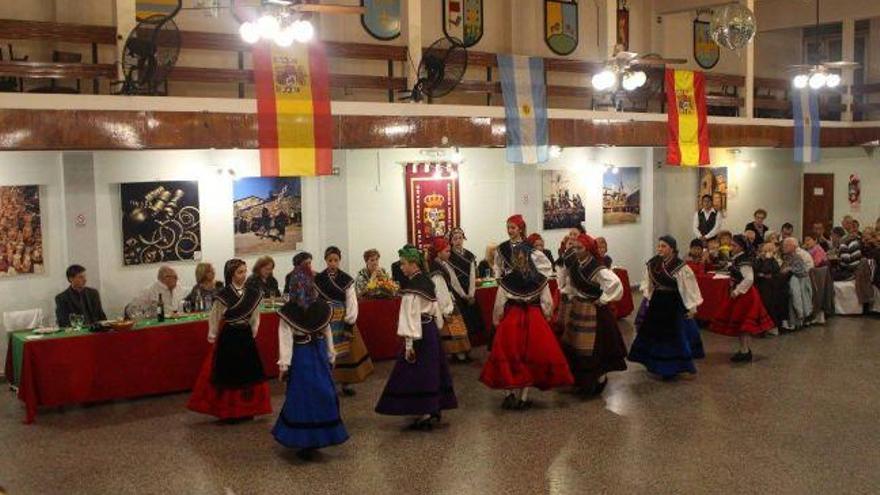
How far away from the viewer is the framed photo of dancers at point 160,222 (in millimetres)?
11625

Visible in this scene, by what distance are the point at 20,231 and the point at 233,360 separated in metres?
3.95

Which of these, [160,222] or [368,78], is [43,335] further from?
[368,78]

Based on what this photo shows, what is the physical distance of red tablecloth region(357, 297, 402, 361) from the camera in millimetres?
11109

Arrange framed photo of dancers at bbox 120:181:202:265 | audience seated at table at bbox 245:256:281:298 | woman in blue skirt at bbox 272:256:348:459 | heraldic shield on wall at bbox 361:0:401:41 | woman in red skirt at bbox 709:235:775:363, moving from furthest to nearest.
→ heraldic shield on wall at bbox 361:0:401:41
framed photo of dancers at bbox 120:181:202:265
woman in red skirt at bbox 709:235:775:363
audience seated at table at bbox 245:256:281:298
woman in blue skirt at bbox 272:256:348:459

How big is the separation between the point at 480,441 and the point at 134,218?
5780mm

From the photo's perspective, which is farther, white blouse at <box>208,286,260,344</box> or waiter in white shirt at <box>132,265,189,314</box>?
waiter in white shirt at <box>132,265,189,314</box>

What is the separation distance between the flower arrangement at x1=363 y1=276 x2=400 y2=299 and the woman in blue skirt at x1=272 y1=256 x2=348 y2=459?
350 centimetres

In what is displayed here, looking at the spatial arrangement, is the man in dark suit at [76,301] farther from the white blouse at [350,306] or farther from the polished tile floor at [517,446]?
the white blouse at [350,306]

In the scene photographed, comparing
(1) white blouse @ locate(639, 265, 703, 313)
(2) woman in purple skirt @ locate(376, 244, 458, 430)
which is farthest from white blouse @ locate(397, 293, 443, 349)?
(1) white blouse @ locate(639, 265, 703, 313)

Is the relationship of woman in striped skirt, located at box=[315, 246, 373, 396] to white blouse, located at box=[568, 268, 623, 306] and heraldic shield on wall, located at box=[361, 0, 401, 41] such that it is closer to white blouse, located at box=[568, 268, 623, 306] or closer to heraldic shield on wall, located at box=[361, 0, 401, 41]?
white blouse, located at box=[568, 268, 623, 306]

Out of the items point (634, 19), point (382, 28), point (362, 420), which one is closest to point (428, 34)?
point (382, 28)

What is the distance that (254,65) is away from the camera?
1081 cm

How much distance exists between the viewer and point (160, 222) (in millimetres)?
11875

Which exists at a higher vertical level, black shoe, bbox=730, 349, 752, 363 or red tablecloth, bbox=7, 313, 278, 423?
red tablecloth, bbox=7, 313, 278, 423
